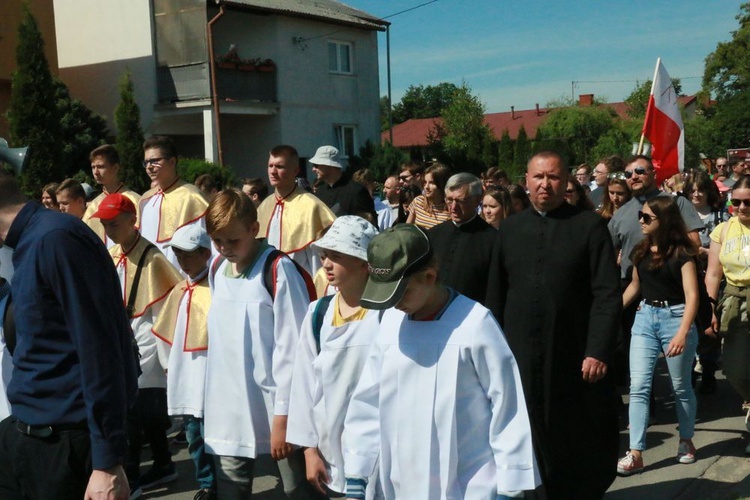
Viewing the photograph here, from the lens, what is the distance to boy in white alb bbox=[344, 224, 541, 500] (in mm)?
2949

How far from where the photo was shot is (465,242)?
5.49 m

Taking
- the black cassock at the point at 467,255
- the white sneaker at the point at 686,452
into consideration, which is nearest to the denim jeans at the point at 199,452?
the black cassock at the point at 467,255

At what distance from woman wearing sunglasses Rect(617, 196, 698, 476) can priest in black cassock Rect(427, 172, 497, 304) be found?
1431 millimetres

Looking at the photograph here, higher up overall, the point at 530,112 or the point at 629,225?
the point at 530,112

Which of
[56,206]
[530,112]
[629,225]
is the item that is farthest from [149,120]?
[530,112]

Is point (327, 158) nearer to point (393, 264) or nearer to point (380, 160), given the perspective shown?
point (393, 264)

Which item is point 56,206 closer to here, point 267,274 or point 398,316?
point 267,274

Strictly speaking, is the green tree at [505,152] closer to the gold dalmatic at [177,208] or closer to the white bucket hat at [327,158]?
the white bucket hat at [327,158]

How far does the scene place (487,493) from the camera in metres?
2.98

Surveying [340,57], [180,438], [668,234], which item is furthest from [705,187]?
[340,57]

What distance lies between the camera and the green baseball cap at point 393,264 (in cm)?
292

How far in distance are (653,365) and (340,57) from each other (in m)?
26.2

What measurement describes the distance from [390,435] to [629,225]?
494 cm

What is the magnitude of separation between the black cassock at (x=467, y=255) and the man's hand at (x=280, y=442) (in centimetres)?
168
